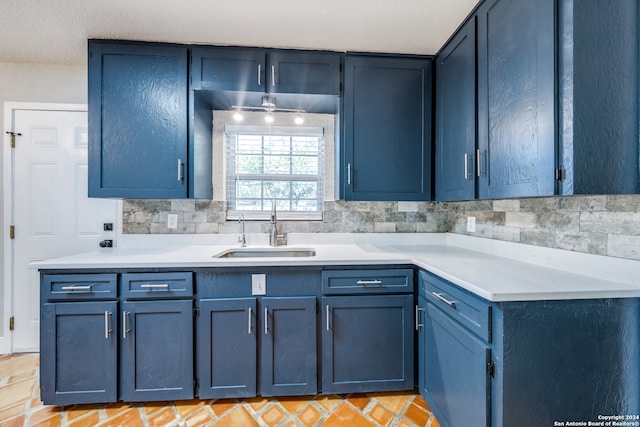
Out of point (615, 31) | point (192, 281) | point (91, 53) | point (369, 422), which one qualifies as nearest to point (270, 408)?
point (369, 422)

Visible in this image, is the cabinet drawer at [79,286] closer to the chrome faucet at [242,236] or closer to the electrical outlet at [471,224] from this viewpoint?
the chrome faucet at [242,236]

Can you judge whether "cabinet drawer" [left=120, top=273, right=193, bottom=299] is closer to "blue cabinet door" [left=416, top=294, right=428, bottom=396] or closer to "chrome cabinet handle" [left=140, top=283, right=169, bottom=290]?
"chrome cabinet handle" [left=140, top=283, right=169, bottom=290]

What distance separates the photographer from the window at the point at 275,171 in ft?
7.66

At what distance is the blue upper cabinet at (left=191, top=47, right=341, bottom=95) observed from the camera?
6.20 ft

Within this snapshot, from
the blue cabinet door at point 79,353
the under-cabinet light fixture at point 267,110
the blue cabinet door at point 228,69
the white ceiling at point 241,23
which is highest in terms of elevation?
the white ceiling at point 241,23

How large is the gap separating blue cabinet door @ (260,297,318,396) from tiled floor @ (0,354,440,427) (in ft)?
0.33

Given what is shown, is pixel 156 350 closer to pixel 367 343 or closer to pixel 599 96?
pixel 367 343

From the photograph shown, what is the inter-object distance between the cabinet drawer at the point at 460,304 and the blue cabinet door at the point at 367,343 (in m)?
0.23

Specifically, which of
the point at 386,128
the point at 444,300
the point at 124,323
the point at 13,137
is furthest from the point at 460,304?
the point at 13,137

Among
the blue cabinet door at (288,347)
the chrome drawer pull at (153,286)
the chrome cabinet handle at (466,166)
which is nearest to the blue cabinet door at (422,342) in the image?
the blue cabinet door at (288,347)

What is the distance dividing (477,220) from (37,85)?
3.68 m

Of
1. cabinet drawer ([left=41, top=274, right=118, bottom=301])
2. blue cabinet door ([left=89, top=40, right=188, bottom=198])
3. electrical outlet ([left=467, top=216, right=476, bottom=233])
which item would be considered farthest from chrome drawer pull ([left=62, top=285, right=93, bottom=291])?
electrical outlet ([left=467, top=216, right=476, bottom=233])

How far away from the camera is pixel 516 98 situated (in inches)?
50.3

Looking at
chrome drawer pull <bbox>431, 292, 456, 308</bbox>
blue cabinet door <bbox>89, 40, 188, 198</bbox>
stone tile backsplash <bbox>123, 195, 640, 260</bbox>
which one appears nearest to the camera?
stone tile backsplash <bbox>123, 195, 640, 260</bbox>
